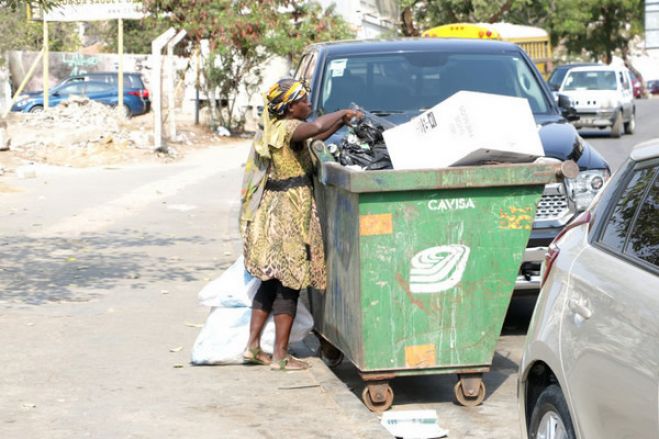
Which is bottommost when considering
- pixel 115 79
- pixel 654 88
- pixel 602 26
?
pixel 654 88

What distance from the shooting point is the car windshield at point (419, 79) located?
9320mm

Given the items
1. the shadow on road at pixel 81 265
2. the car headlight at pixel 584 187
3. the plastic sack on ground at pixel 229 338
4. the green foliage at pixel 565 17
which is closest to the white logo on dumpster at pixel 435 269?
the plastic sack on ground at pixel 229 338

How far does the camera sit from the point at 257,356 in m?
7.25

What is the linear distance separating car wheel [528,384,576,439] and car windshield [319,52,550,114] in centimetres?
474

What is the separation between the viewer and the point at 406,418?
6273 millimetres

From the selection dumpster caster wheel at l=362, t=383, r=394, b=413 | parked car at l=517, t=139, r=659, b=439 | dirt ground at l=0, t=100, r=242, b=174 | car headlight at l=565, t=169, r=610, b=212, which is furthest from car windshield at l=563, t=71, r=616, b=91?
parked car at l=517, t=139, r=659, b=439

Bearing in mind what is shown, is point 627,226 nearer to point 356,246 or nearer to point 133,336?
point 356,246

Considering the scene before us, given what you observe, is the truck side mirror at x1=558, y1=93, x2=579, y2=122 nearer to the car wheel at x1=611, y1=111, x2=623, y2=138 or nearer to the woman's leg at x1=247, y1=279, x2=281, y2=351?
the woman's leg at x1=247, y1=279, x2=281, y2=351

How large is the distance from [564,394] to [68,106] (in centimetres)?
2729

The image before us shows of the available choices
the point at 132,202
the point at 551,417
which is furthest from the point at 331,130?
the point at 132,202

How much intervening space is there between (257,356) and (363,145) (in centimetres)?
141

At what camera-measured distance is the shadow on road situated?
10.0 m

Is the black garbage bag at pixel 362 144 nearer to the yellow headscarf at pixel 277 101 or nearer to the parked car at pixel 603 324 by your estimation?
the yellow headscarf at pixel 277 101

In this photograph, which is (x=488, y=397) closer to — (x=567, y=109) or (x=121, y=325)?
(x=121, y=325)
